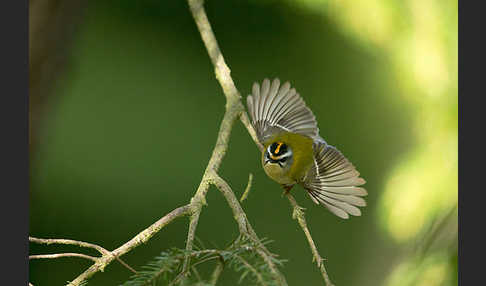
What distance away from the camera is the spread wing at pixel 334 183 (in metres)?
0.50

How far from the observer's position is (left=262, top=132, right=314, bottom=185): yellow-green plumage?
555mm

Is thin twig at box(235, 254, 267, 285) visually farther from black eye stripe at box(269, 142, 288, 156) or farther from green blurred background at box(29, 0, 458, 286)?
green blurred background at box(29, 0, 458, 286)

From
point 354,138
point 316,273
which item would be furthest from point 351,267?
point 354,138

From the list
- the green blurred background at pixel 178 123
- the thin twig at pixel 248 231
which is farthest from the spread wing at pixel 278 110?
the green blurred background at pixel 178 123

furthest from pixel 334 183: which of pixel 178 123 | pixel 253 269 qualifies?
pixel 178 123

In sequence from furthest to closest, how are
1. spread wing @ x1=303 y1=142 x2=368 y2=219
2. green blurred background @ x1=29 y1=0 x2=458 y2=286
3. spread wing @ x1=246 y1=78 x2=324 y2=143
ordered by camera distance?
green blurred background @ x1=29 y1=0 x2=458 y2=286 → spread wing @ x1=246 y1=78 x2=324 y2=143 → spread wing @ x1=303 y1=142 x2=368 y2=219

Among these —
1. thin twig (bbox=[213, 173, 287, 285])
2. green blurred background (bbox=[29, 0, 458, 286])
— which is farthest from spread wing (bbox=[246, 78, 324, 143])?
green blurred background (bbox=[29, 0, 458, 286])

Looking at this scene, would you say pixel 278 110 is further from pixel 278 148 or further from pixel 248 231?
pixel 248 231

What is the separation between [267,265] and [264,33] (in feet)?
3.34

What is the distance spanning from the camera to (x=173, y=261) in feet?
1.35

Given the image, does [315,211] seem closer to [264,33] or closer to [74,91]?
[264,33]

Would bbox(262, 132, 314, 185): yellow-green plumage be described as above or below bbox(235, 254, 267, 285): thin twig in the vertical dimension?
above

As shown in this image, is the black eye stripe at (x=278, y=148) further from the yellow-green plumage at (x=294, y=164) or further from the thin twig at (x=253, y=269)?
the thin twig at (x=253, y=269)

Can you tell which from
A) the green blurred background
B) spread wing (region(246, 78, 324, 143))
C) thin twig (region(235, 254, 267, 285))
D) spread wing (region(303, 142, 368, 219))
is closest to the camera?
thin twig (region(235, 254, 267, 285))
